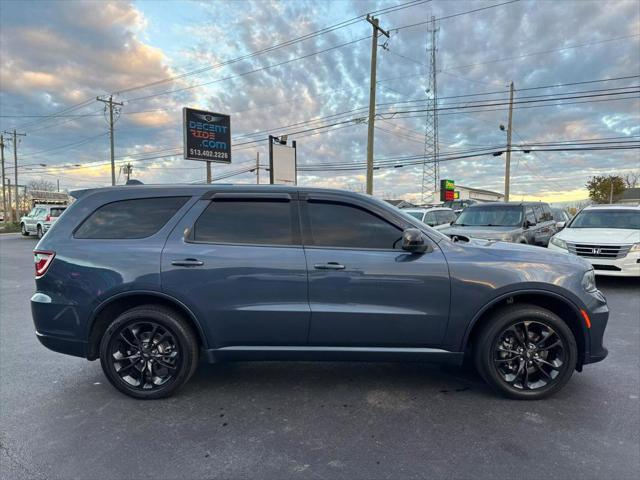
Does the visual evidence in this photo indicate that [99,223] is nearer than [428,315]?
No

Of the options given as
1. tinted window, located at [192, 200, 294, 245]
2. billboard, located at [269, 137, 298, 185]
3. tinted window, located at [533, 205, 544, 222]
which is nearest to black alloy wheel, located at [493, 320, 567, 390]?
tinted window, located at [192, 200, 294, 245]

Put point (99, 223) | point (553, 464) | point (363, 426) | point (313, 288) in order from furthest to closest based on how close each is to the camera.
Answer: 1. point (99, 223)
2. point (313, 288)
3. point (363, 426)
4. point (553, 464)

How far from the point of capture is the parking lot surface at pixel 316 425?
2.58 meters

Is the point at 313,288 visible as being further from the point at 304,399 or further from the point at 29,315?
the point at 29,315

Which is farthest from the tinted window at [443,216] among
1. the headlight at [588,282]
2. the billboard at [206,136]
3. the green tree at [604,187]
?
the green tree at [604,187]

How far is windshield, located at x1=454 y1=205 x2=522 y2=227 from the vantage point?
10.6 metres

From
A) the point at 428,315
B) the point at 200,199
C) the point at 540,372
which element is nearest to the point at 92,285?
the point at 200,199

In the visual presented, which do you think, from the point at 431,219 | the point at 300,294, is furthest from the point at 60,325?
the point at 431,219

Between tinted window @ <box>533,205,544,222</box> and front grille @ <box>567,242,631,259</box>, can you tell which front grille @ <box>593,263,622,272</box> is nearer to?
front grille @ <box>567,242,631,259</box>

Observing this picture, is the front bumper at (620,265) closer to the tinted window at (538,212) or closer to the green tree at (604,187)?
the tinted window at (538,212)

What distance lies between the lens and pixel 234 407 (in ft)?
11.0

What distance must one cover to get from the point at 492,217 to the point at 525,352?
819cm

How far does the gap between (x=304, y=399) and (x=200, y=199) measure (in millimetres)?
1944

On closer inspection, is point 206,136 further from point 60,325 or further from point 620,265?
point 60,325
